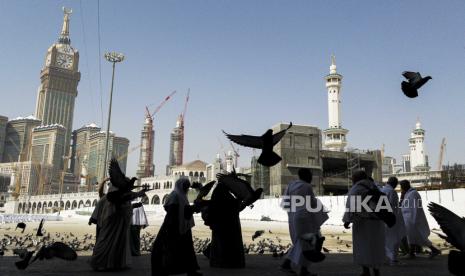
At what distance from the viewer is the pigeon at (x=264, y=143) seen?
6.45 m

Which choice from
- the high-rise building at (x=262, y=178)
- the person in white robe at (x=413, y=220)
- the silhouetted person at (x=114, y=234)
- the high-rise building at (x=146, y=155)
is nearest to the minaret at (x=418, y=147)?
the high-rise building at (x=262, y=178)

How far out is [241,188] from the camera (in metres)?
7.09

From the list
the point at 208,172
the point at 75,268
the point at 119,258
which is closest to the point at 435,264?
the point at 119,258

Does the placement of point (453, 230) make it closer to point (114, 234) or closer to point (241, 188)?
point (241, 188)

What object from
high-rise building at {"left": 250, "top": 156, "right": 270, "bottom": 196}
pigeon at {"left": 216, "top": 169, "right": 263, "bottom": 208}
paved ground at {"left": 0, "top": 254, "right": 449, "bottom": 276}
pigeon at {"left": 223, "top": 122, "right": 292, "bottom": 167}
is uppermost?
high-rise building at {"left": 250, "top": 156, "right": 270, "bottom": 196}

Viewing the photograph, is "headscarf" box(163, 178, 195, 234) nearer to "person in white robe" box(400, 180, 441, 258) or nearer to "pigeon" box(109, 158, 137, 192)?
"pigeon" box(109, 158, 137, 192)

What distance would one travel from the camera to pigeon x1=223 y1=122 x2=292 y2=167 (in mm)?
6453

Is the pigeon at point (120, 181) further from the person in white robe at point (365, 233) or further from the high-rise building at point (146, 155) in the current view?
the high-rise building at point (146, 155)

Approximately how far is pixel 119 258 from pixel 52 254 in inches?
48.6

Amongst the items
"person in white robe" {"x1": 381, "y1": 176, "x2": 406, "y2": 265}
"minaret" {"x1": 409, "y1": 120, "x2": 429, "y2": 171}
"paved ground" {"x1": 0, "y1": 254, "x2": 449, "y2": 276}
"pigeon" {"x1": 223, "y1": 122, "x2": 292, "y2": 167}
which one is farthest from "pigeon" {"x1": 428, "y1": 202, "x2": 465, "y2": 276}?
"minaret" {"x1": 409, "y1": 120, "x2": 429, "y2": 171}

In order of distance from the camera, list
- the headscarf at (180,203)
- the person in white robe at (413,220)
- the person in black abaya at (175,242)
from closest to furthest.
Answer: the person in black abaya at (175,242)
the headscarf at (180,203)
the person in white robe at (413,220)

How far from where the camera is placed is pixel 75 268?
724cm

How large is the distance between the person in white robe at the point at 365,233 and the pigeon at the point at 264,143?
1.50m

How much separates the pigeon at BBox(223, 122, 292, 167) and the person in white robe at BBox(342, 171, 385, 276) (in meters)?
1.50
